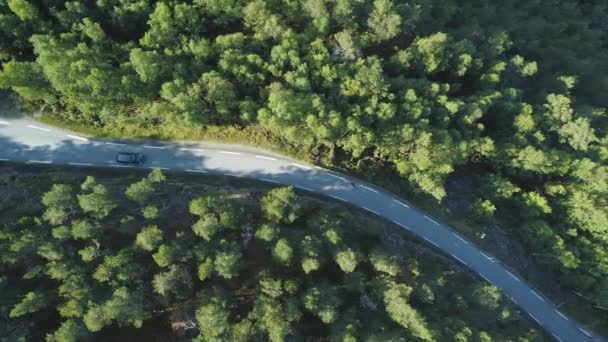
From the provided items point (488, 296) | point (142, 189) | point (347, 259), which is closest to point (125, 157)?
point (142, 189)

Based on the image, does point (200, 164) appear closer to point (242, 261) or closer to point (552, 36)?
point (242, 261)

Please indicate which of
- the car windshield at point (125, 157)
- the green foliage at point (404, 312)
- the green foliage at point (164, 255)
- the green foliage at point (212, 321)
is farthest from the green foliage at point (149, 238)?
the green foliage at point (404, 312)

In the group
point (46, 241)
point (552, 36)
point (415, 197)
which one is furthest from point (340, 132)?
point (552, 36)

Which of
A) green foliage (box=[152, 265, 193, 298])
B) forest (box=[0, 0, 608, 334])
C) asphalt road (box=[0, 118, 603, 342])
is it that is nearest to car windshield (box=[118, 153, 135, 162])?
asphalt road (box=[0, 118, 603, 342])

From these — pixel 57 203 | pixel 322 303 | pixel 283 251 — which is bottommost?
pixel 322 303

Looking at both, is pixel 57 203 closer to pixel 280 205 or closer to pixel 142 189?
pixel 142 189

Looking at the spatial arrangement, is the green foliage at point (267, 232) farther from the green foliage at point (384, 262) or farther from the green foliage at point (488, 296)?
the green foliage at point (488, 296)
